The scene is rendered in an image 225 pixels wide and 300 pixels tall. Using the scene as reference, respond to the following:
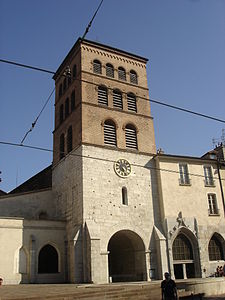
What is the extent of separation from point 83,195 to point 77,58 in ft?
43.0

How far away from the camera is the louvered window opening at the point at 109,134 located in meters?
27.2

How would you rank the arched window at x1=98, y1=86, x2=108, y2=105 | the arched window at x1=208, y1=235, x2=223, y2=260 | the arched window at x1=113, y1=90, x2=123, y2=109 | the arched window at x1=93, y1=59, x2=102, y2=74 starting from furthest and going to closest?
1. the arched window at x1=93, y1=59, x2=102, y2=74
2. the arched window at x1=113, y1=90, x2=123, y2=109
3. the arched window at x1=98, y1=86, x2=108, y2=105
4. the arched window at x1=208, y1=235, x2=223, y2=260

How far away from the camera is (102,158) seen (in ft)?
84.8

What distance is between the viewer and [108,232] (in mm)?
23750

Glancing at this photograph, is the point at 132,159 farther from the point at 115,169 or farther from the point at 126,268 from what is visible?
the point at 126,268

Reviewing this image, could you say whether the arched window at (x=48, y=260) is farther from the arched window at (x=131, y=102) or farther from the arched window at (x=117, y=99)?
the arched window at (x=131, y=102)

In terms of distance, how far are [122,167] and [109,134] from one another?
308 cm

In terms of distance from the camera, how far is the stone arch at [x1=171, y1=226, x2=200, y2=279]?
25891 mm

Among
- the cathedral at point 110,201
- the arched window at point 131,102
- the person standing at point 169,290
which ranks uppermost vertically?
the arched window at point 131,102

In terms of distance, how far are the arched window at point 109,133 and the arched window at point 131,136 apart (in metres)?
1.30

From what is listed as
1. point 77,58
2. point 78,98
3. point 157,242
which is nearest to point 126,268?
point 157,242

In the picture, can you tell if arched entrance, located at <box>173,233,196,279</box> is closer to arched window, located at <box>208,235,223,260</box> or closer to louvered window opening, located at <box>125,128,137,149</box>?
arched window, located at <box>208,235,223,260</box>

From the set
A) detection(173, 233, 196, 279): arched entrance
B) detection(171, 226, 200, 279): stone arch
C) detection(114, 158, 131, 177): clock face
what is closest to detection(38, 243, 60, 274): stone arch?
detection(114, 158, 131, 177): clock face

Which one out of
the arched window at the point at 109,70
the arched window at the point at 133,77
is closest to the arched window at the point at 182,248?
the arched window at the point at 133,77
